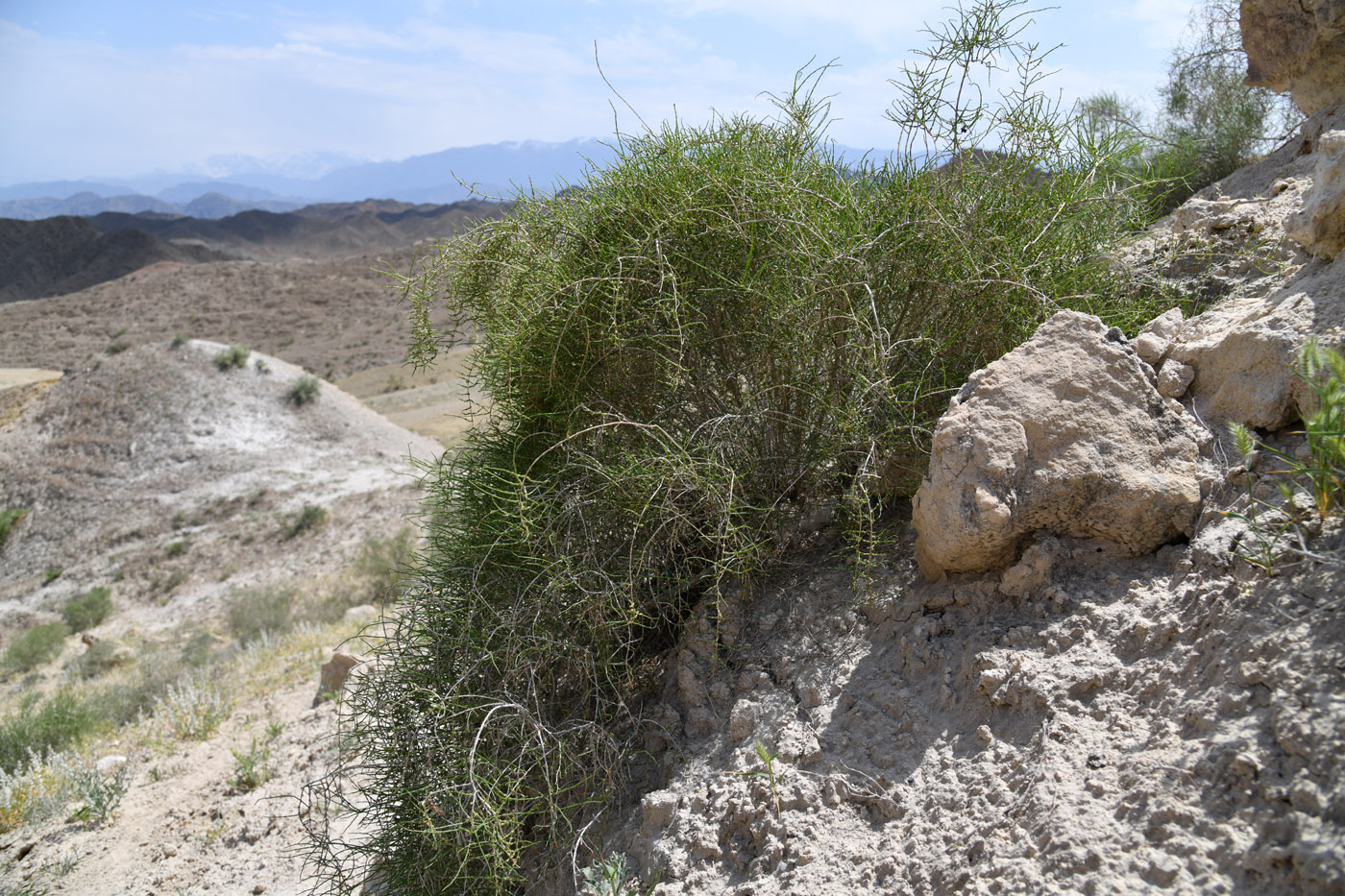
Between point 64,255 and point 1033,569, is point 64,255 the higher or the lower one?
the higher one

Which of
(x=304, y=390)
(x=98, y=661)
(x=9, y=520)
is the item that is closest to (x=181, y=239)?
(x=304, y=390)

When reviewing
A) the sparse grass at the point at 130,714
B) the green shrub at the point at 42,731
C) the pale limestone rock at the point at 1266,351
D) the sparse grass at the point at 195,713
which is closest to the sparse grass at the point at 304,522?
the sparse grass at the point at 130,714

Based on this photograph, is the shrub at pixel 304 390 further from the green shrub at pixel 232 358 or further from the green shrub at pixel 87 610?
the green shrub at pixel 87 610

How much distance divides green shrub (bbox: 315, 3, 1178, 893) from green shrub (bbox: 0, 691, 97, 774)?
13.6 ft

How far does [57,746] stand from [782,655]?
5669 millimetres

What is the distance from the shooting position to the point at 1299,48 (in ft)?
11.8

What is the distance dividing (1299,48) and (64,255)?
79.4 metres

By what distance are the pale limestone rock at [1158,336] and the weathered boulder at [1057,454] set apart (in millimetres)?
197

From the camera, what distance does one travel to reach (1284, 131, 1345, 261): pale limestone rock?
229 cm

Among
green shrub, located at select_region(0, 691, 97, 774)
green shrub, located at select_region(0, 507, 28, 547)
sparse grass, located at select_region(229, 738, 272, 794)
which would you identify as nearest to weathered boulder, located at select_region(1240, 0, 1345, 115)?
sparse grass, located at select_region(229, 738, 272, 794)

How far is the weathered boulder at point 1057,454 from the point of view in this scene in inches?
85.7

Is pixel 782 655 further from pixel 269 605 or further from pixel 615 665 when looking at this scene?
pixel 269 605

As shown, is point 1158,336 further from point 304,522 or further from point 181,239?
point 181,239

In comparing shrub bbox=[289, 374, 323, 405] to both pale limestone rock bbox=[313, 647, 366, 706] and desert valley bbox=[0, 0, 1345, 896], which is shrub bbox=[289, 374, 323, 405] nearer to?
desert valley bbox=[0, 0, 1345, 896]
